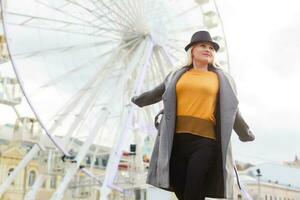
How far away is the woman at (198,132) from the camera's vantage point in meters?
3.46

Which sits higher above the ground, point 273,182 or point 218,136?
point 273,182

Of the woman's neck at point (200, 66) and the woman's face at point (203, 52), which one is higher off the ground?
the woman's face at point (203, 52)

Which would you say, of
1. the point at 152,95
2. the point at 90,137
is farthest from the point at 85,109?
the point at 152,95

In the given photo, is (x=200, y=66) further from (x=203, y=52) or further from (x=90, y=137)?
(x=90, y=137)

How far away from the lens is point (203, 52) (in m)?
3.87

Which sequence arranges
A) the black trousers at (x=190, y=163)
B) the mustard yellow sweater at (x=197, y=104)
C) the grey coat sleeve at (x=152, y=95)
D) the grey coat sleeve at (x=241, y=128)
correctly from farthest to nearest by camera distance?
the grey coat sleeve at (x=152, y=95)
the grey coat sleeve at (x=241, y=128)
the mustard yellow sweater at (x=197, y=104)
the black trousers at (x=190, y=163)

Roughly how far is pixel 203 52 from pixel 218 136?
2.07 ft

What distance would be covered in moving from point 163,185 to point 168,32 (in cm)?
1961

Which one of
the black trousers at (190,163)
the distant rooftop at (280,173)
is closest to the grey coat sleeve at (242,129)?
the black trousers at (190,163)

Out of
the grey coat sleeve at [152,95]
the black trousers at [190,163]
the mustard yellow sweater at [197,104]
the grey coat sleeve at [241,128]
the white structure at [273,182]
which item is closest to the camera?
the black trousers at [190,163]

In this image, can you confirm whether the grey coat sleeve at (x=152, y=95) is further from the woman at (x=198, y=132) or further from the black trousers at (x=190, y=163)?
the black trousers at (x=190, y=163)

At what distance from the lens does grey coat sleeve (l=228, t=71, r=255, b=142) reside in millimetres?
3809

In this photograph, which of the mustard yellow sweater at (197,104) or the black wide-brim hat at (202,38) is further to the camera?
the black wide-brim hat at (202,38)

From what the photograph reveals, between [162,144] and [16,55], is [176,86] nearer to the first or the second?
[162,144]
